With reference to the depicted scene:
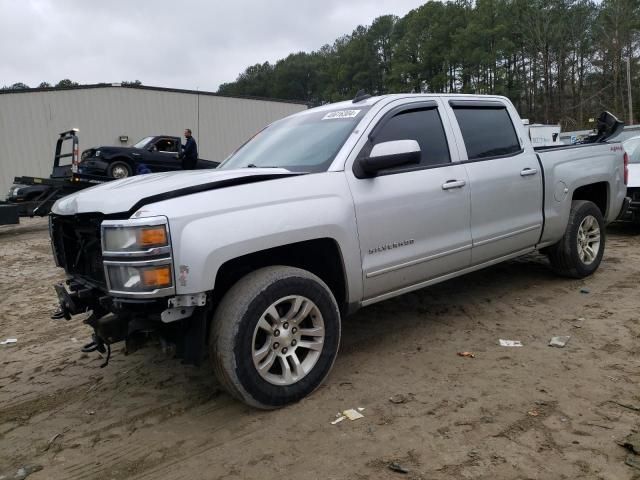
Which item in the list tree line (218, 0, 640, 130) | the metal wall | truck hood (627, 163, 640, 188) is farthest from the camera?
tree line (218, 0, 640, 130)

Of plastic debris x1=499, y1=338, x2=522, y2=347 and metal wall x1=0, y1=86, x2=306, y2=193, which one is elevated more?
metal wall x1=0, y1=86, x2=306, y2=193

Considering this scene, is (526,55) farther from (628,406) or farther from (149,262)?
(149,262)

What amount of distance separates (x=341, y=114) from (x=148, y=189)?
1670 millimetres

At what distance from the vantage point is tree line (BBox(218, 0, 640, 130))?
46625 millimetres

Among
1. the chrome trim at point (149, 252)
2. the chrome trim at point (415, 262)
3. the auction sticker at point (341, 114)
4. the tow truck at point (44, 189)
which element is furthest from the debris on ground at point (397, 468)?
the tow truck at point (44, 189)

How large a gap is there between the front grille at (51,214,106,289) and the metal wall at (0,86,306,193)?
19.9 meters

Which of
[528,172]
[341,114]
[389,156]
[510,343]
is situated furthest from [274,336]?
[528,172]

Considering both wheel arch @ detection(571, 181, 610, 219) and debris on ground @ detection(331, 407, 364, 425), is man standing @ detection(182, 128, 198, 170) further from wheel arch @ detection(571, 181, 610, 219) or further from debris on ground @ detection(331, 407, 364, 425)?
debris on ground @ detection(331, 407, 364, 425)

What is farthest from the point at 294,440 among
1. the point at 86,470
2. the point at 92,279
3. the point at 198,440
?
the point at 92,279

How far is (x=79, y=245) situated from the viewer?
325 centimetres

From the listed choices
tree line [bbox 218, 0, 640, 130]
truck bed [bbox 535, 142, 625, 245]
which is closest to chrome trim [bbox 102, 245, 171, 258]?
truck bed [bbox 535, 142, 625, 245]

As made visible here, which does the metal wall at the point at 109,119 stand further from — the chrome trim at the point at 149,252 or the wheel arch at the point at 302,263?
the chrome trim at the point at 149,252

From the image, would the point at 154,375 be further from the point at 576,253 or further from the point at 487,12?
the point at 487,12

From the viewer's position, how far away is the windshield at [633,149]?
27.7ft
